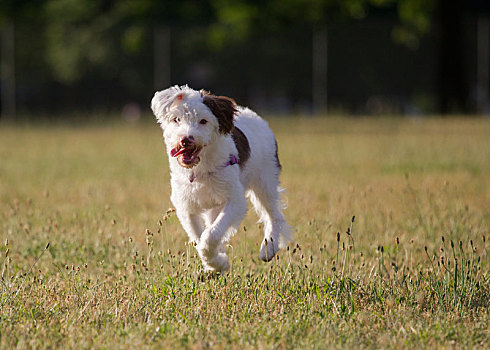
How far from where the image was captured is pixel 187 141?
14.6 ft

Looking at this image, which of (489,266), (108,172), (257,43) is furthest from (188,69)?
(489,266)

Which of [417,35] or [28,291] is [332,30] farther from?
[28,291]

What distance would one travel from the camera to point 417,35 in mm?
26094

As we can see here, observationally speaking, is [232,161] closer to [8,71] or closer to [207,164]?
[207,164]

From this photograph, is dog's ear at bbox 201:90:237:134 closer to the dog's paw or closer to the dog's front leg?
the dog's front leg

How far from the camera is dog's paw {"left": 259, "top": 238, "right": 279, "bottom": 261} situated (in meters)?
5.09

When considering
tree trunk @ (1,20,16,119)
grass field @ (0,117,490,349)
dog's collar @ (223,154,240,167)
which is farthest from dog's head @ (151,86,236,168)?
tree trunk @ (1,20,16,119)

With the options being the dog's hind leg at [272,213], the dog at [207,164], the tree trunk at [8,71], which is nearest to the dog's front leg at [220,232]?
the dog at [207,164]

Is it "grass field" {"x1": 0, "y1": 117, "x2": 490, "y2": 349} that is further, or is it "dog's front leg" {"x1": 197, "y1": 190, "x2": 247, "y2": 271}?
"dog's front leg" {"x1": 197, "y1": 190, "x2": 247, "y2": 271}

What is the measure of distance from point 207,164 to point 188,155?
0.25m

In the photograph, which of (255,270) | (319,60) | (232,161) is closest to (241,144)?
(232,161)

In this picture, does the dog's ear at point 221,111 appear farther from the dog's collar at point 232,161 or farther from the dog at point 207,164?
the dog's collar at point 232,161

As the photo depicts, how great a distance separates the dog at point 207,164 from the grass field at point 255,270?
0.21 metres

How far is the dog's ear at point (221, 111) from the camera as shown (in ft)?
15.3
